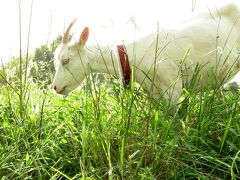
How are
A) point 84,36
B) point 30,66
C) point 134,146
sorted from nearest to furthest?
1. point 134,146
2. point 30,66
3. point 84,36

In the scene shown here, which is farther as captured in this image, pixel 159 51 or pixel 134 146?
pixel 159 51

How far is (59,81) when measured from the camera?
4305mm

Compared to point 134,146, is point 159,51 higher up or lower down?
higher up

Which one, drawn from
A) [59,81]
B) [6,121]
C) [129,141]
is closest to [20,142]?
[6,121]

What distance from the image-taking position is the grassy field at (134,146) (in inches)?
83.3

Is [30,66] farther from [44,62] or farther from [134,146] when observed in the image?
[134,146]

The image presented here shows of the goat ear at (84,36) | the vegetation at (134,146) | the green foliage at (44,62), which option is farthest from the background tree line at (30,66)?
the goat ear at (84,36)

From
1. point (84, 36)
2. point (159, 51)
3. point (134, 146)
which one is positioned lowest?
point (134, 146)

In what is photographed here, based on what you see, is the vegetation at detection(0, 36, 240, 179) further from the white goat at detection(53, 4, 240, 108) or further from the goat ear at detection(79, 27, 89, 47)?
the goat ear at detection(79, 27, 89, 47)

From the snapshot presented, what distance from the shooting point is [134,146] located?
2219mm

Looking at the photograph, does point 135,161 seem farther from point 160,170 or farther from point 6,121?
point 6,121

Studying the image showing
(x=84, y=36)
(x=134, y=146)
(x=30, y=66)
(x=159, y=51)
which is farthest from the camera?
(x=84, y=36)

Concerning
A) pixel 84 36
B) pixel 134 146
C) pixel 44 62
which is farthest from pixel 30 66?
pixel 84 36

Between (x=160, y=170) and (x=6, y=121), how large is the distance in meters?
1.45
